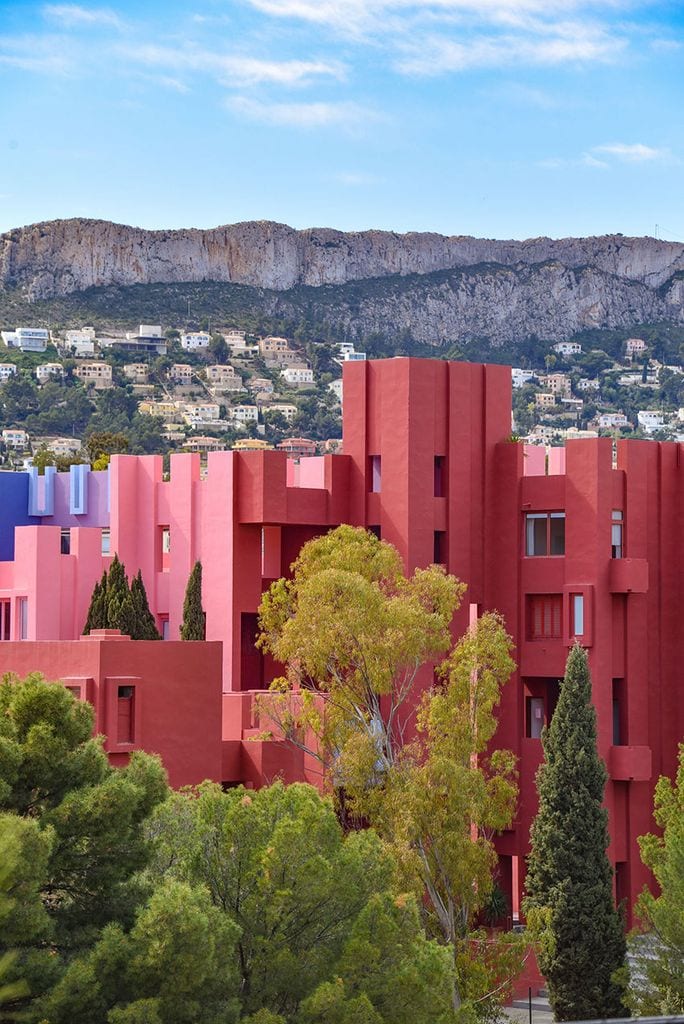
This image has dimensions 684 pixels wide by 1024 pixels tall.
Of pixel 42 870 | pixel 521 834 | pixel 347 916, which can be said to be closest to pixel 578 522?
pixel 521 834

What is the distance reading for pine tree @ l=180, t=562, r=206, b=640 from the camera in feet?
178

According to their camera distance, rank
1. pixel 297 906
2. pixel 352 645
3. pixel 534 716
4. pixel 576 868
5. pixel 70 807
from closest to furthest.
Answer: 1. pixel 70 807
2. pixel 297 906
3. pixel 352 645
4. pixel 576 868
5. pixel 534 716

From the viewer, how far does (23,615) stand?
59500 mm

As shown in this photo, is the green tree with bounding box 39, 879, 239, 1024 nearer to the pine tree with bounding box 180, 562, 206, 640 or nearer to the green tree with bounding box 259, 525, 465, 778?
the green tree with bounding box 259, 525, 465, 778

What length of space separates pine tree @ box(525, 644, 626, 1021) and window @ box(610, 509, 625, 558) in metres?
6.08

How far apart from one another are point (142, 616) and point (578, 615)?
1173 cm

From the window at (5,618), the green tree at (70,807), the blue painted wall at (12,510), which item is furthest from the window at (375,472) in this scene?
the green tree at (70,807)

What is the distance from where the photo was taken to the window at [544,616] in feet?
178

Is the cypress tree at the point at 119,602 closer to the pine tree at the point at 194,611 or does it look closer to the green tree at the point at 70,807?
the pine tree at the point at 194,611

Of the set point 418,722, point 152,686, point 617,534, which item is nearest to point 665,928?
point 418,722

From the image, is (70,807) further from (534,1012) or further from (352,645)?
(534,1012)

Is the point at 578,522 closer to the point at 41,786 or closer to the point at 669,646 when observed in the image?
the point at 669,646

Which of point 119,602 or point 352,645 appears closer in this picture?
point 352,645

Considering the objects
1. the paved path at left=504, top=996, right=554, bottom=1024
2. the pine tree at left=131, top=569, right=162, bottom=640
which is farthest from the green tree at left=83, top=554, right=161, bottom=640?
the paved path at left=504, top=996, right=554, bottom=1024
